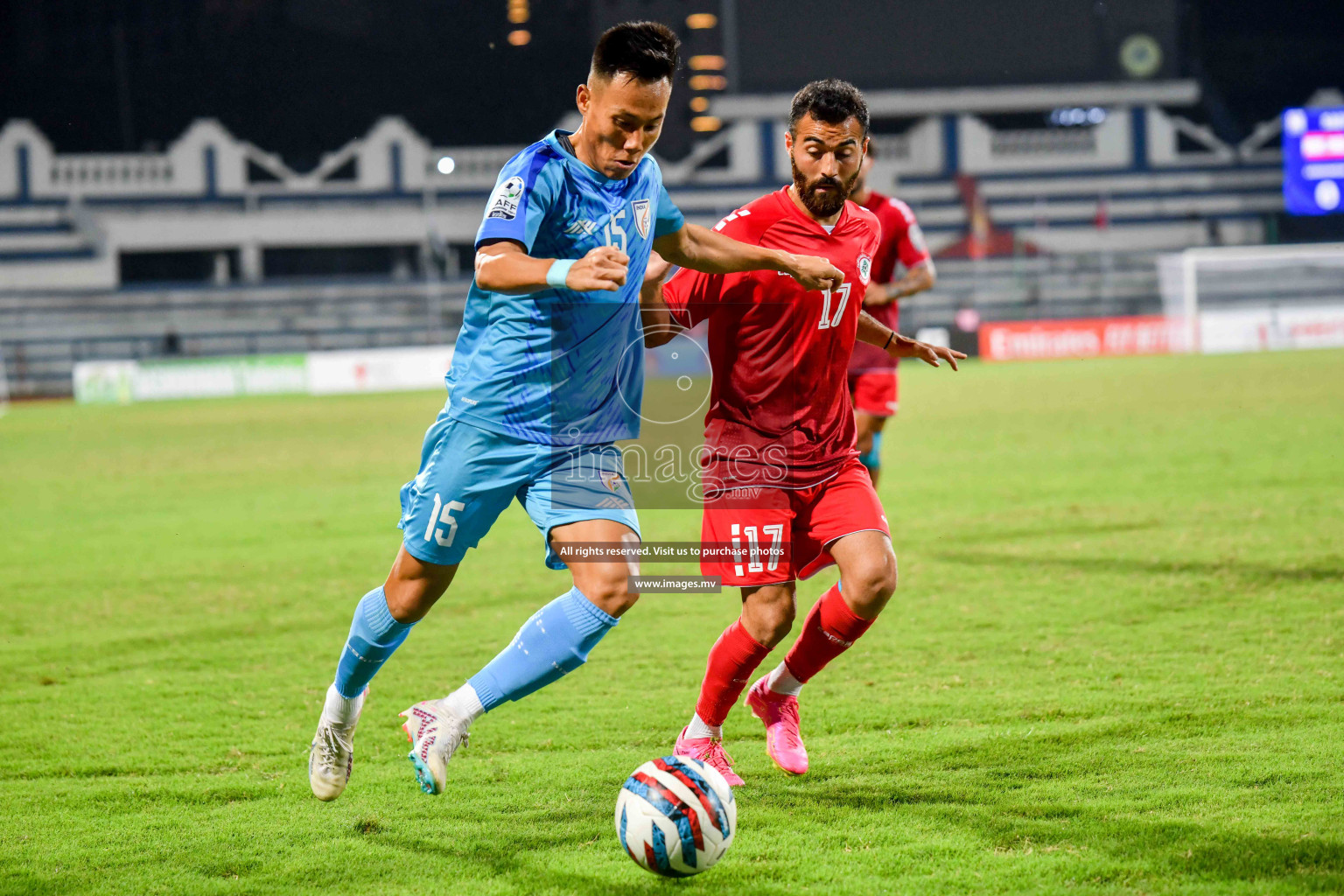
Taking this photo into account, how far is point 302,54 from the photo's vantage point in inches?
1758

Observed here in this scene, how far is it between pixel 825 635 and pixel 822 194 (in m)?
1.49

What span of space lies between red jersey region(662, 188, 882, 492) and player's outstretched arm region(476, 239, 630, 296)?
107cm

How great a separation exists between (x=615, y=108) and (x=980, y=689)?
278cm

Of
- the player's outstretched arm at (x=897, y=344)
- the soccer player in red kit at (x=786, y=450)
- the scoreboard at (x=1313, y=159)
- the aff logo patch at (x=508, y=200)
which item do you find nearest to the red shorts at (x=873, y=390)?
the player's outstretched arm at (x=897, y=344)

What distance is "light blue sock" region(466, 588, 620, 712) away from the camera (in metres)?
3.44

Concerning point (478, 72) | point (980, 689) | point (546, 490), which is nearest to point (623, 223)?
point (546, 490)

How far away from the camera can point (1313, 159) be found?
1012 inches

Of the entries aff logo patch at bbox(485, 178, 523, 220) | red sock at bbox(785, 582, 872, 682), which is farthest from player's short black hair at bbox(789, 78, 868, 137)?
red sock at bbox(785, 582, 872, 682)

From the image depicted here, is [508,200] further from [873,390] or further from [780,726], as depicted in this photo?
[873,390]

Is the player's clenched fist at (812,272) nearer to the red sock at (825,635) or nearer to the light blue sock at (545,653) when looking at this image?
the red sock at (825,635)

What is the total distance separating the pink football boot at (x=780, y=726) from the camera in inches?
158

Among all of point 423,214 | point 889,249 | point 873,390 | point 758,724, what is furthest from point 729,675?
point 423,214

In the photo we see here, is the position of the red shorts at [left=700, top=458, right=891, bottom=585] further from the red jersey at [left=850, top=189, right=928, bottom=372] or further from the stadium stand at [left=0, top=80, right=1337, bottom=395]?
the stadium stand at [left=0, top=80, right=1337, bottom=395]

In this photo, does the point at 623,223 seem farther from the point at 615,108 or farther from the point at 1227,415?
the point at 1227,415
